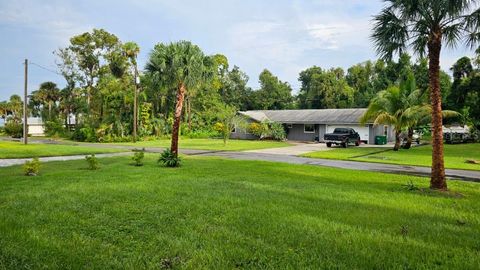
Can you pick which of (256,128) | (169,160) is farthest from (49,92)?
(169,160)

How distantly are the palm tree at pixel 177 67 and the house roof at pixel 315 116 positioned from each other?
947 inches

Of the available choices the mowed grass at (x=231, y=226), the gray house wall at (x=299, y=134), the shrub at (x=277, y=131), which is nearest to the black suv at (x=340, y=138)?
the gray house wall at (x=299, y=134)

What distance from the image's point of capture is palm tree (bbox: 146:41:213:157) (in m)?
16.2

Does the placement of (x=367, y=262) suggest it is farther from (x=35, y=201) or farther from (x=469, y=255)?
(x=35, y=201)

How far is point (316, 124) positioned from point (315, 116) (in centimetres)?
108

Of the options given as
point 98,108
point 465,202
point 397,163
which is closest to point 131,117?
point 98,108

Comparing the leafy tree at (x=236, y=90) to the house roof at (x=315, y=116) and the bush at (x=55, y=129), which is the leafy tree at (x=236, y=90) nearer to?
the house roof at (x=315, y=116)

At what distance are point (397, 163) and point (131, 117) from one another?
102ft

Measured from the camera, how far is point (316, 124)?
4075 centimetres

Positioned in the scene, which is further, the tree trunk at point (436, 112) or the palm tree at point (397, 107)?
the palm tree at point (397, 107)

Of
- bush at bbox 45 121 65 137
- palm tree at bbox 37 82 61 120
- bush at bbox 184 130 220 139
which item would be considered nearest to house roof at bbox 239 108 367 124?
bush at bbox 184 130 220 139

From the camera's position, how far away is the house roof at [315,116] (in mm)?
38125

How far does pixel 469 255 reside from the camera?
15.2 ft

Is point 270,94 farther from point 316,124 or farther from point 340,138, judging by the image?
point 340,138
